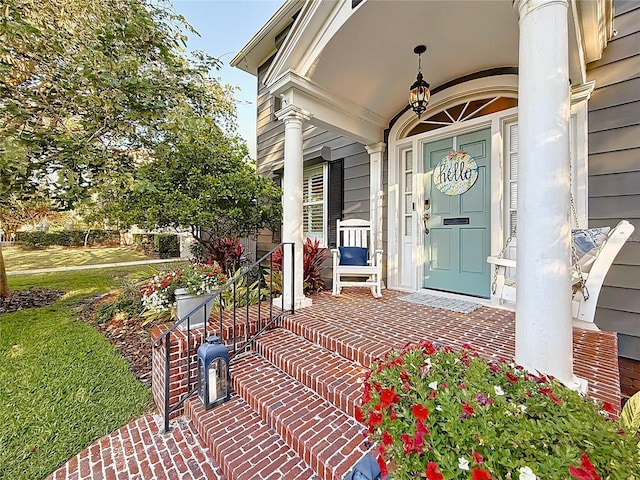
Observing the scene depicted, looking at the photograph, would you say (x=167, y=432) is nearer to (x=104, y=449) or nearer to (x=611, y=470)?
(x=104, y=449)

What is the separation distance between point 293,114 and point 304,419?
2.85 m

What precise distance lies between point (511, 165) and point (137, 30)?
15.7 feet

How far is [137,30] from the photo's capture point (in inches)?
146

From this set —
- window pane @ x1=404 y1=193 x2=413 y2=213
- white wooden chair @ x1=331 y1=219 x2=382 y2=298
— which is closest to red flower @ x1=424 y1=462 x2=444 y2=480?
white wooden chair @ x1=331 y1=219 x2=382 y2=298

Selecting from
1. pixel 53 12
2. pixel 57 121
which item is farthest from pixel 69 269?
pixel 53 12

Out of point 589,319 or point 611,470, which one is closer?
point 611,470

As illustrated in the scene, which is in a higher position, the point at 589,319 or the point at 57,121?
the point at 57,121

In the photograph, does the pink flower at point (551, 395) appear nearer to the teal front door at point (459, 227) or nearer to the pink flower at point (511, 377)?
the pink flower at point (511, 377)

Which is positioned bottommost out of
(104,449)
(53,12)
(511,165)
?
(104,449)

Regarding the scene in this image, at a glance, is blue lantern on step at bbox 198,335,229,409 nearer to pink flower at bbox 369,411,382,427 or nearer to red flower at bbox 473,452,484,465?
pink flower at bbox 369,411,382,427

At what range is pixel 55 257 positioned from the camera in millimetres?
11000

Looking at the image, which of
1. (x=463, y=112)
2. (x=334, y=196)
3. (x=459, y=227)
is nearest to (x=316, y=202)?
(x=334, y=196)

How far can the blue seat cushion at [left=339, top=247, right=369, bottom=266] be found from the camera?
4.02 meters

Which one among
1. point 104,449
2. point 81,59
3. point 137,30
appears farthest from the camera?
point 137,30
